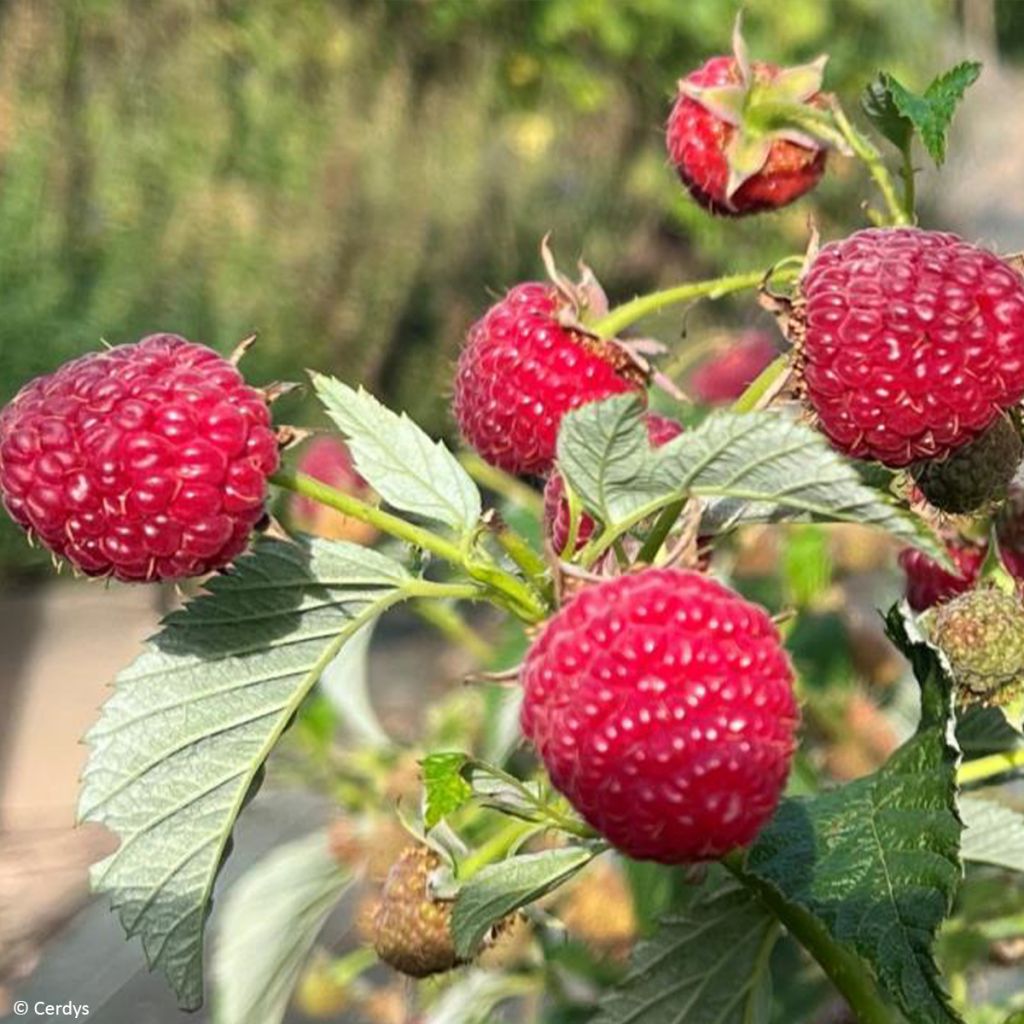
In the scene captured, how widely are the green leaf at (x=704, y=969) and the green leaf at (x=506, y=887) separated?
3.5 inches

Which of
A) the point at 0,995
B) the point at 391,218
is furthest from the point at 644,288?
the point at 0,995

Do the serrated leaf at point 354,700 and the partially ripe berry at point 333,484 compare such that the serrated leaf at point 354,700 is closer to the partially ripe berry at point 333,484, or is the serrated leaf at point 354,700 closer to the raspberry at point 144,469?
the partially ripe berry at point 333,484

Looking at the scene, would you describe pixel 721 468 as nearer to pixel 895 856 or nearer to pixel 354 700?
pixel 895 856

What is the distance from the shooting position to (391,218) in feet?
14.1

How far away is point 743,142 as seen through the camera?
652mm

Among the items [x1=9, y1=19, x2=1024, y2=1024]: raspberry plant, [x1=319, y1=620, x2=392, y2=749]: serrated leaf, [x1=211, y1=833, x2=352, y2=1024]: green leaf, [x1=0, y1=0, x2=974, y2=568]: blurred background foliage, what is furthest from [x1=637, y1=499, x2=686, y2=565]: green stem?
[x1=0, y1=0, x2=974, y2=568]: blurred background foliage

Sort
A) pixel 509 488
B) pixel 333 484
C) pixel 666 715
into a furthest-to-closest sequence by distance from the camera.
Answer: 1. pixel 333 484
2. pixel 509 488
3. pixel 666 715

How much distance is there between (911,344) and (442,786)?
7.1 inches

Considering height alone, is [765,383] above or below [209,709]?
above

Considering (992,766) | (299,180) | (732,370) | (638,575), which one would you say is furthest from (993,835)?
(299,180)

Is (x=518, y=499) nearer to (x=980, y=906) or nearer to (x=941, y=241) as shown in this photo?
(x=980, y=906)

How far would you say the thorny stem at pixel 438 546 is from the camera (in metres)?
0.51

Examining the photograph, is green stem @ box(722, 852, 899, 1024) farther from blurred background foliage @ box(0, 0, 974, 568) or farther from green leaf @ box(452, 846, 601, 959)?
blurred background foliage @ box(0, 0, 974, 568)

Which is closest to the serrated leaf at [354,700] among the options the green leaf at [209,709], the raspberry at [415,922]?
the raspberry at [415,922]
